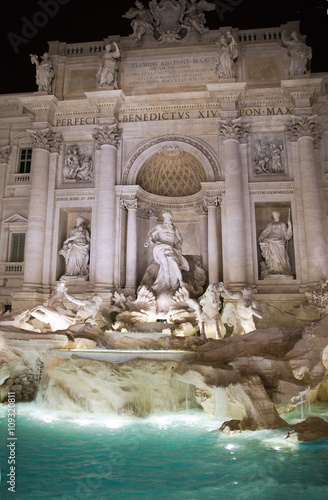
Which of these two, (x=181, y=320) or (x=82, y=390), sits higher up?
(x=181, y=320)

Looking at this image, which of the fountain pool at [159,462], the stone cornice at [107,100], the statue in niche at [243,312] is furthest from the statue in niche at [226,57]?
the fountain pool at [159,462]

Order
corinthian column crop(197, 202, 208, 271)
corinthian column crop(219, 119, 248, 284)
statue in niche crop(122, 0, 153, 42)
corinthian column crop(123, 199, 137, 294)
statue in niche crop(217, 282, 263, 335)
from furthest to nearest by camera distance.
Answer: statue in niche crop(122, 0, 153, 42)
corinthian column crop(197, 202, 208, 271)
corinthian column crop(123, 199, 137, 294)
corinthian column crop(219, 119, 248, 284)
statue in niche crop(217, 282, 263, 335)

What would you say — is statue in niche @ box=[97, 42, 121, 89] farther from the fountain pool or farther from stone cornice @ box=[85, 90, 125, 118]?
the fountain pool

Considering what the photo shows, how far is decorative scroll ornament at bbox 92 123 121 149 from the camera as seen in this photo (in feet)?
58.6

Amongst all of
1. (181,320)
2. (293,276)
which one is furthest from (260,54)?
(181,320)

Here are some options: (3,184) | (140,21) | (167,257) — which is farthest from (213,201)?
(3,184)

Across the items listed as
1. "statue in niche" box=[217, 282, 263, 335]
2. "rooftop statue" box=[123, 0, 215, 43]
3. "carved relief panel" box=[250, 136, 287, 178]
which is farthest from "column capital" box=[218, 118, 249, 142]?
"statue in niche" box=[217, 282, 263, 335]

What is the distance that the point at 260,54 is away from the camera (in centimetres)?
1847

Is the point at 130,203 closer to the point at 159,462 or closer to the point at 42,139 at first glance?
the point at 42,139

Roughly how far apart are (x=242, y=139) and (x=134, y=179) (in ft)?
16.3

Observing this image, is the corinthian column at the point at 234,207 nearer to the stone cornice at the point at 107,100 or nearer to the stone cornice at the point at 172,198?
the stone cornice at the point at 172,198

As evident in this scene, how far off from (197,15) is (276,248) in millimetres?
11238

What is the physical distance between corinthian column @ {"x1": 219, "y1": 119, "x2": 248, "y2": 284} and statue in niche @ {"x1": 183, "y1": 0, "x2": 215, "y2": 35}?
16.1ft

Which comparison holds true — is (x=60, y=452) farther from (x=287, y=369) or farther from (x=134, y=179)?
(x=134, y=179)
